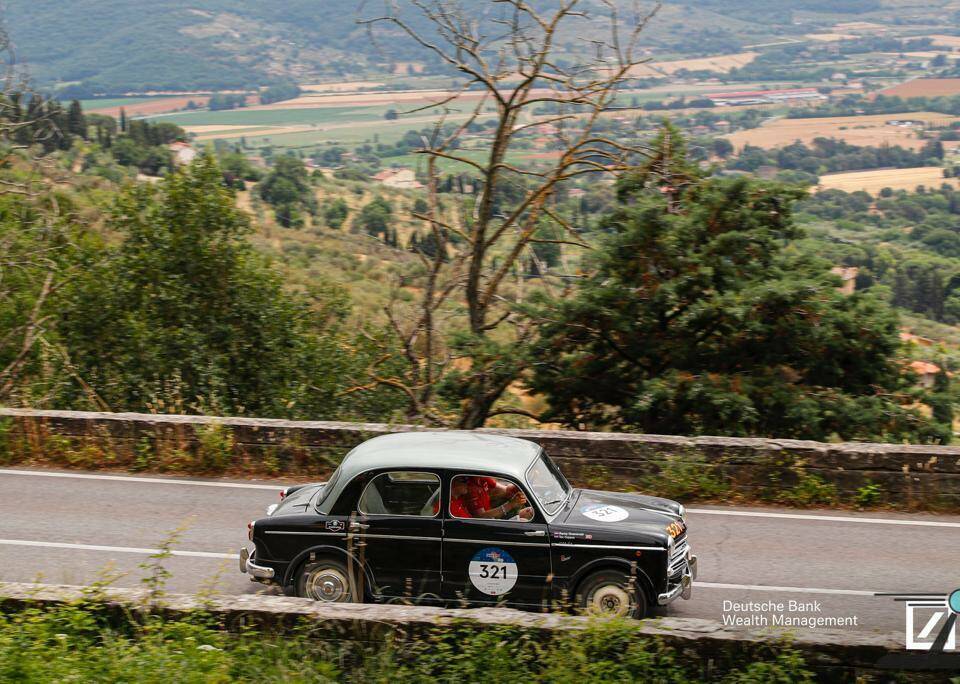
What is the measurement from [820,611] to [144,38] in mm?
133834

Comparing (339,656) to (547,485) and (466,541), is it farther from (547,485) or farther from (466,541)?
(547,485)

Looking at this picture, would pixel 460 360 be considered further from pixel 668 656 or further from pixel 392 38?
pixel 668 656

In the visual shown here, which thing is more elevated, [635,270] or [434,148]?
[434,148]

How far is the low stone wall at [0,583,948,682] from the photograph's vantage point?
5949 mm

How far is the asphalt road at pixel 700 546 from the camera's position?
8.02 metres

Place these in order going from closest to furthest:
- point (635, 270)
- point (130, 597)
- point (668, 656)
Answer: point (668, 656)
point (130, 597)
point (635, 270)

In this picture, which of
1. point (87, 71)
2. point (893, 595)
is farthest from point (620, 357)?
point (87, 71)

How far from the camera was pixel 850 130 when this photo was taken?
232 ft

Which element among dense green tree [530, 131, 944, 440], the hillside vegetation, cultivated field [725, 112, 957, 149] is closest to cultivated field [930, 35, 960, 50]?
the hillside vegetation

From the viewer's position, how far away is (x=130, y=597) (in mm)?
6715


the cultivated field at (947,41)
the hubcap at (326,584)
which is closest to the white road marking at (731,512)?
the hubcap at (326,584)

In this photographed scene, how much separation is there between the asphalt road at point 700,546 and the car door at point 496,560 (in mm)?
1336

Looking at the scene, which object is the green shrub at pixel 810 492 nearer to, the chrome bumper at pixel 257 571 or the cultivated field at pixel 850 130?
the chrome bumper at pixel 257 571

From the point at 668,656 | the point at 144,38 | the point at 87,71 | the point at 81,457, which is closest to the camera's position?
the point at 668,656
